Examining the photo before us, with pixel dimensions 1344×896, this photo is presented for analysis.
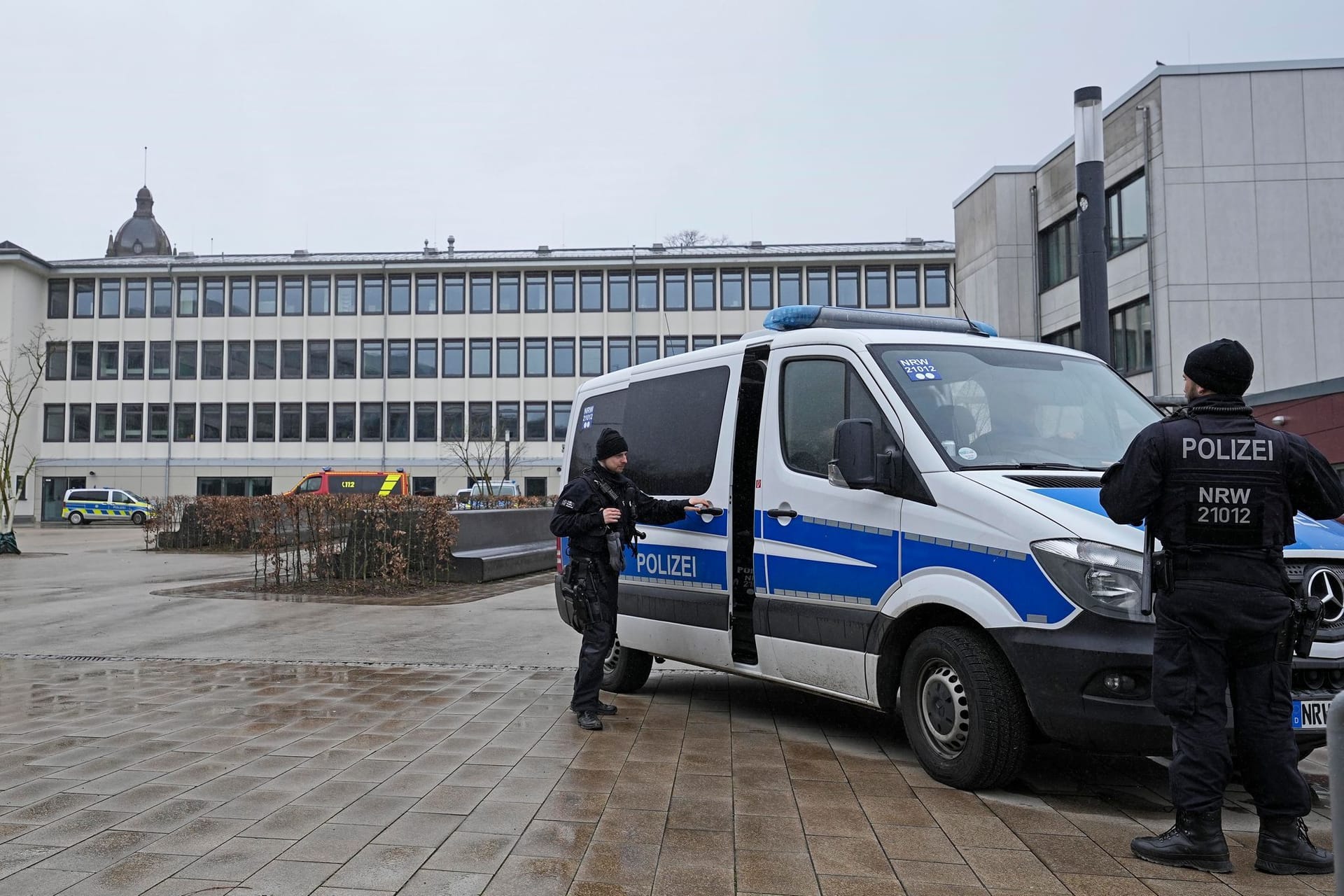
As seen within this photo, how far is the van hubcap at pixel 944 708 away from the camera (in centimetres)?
492

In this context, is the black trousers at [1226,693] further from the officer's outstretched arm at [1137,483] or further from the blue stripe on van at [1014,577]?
the blue stripe on van at [1014,577]

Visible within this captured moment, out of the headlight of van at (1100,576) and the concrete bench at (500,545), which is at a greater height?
the headlight of van at (1100,576)

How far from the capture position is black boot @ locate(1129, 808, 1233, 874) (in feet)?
13.1

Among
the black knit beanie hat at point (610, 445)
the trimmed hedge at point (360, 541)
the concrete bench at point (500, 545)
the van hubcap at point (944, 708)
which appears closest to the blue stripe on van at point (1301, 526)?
the van hubcap at point (944, 708)

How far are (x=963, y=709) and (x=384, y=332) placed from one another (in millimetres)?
55971

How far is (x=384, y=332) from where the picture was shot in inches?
2275

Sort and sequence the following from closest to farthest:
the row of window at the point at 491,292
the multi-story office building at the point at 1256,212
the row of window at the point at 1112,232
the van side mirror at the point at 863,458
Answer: the van side mirror at the point at 863,458, the multi-story office building at the point at 1256,212, the row of window at the point at 1112,232, the row of window at the point at 491,292

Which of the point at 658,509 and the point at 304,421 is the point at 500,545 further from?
the point at 304,421

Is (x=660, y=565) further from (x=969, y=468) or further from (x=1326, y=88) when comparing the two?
(x=1326, y=88)

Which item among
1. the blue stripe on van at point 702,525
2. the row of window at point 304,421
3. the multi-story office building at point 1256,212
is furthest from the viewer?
the row of window at point 304,421

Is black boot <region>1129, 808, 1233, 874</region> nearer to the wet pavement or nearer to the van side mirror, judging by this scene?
the van side mirror

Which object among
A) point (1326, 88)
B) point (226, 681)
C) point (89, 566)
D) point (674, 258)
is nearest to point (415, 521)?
point (226, 681)

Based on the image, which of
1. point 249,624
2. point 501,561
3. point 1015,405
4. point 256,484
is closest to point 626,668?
point 1015,405

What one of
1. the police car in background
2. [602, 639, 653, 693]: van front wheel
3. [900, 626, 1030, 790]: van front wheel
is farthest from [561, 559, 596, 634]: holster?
the police car in background
